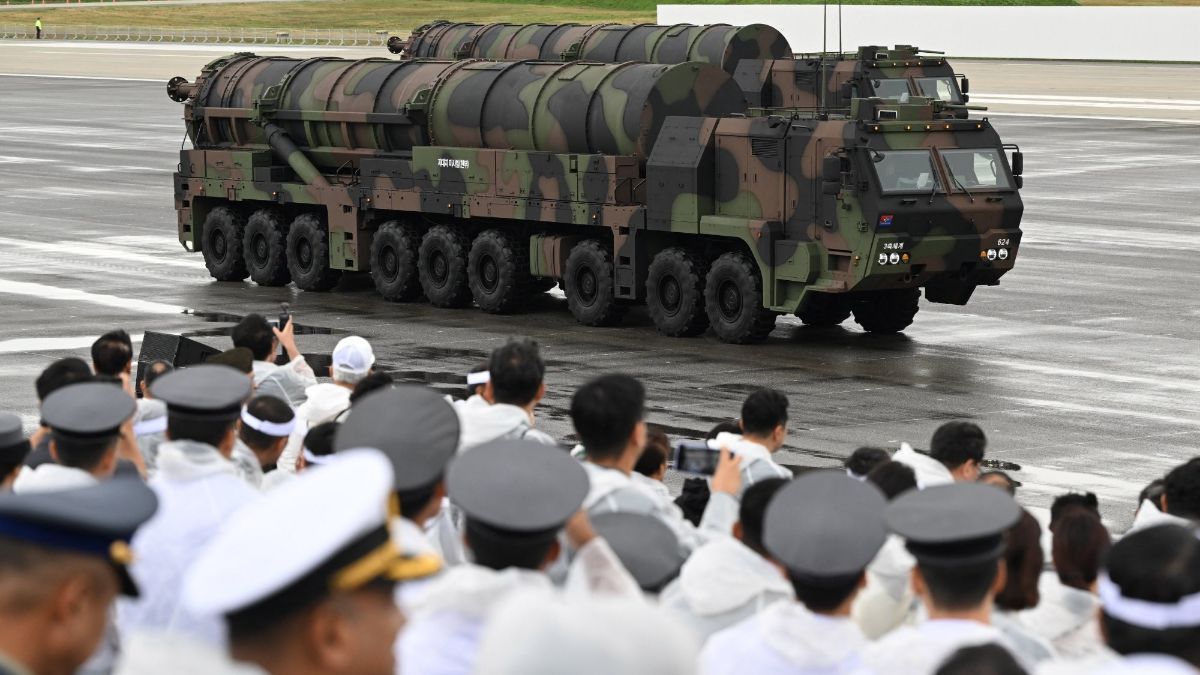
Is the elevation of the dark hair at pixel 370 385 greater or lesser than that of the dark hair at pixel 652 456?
greater

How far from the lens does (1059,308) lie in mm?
22188

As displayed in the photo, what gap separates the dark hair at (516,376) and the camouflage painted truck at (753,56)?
60.6 feet

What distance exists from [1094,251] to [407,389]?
2275 cm

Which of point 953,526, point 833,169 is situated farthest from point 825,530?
point 833,169

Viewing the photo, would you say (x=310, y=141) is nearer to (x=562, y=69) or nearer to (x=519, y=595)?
(x=562, y=69)

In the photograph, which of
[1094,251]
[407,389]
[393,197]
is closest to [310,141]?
[393,197]

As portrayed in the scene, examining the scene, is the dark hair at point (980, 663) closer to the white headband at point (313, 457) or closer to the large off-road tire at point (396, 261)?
the white headband at point (313, 457)

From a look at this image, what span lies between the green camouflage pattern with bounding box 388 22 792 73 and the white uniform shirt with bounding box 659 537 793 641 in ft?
74.8

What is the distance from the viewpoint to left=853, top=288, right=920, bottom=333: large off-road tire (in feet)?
67.8

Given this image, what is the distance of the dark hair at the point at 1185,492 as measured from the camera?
7.26 meters

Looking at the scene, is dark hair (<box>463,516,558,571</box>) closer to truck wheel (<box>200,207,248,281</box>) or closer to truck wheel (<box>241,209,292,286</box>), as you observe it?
truck wheel (<box>241,209,292,286</box>)

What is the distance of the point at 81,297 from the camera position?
23.2m

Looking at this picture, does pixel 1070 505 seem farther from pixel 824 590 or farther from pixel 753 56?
pixel 753 56

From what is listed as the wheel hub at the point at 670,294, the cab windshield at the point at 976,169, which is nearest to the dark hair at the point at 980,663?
the cab windshield at the point at 976,169
